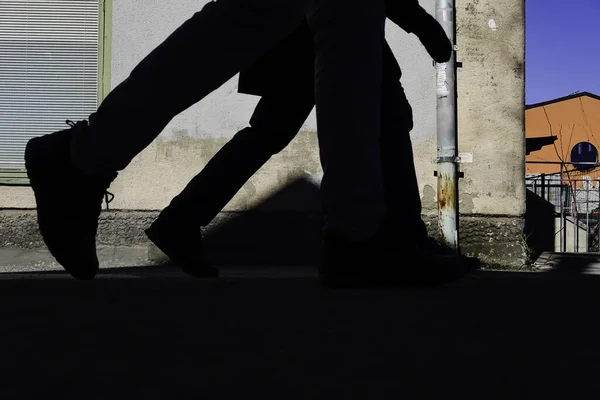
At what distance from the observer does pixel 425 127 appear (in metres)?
5.82

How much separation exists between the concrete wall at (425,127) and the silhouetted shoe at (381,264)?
3.66 meters

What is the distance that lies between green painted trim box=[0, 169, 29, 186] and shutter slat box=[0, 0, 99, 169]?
0.41 feet

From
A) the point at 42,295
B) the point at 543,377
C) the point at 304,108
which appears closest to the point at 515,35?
the point at 304,108

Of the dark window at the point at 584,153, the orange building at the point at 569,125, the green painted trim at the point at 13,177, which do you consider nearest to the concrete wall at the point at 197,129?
the green painted trim at the point at 13,177

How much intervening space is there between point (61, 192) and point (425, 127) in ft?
13.5

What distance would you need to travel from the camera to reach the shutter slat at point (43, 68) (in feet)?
19.6

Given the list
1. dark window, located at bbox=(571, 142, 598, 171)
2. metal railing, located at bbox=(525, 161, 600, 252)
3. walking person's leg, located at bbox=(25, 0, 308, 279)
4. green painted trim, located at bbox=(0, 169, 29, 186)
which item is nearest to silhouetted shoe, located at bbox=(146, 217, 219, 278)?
walking person's leg, located at bbox=(25, 0, 308, 279)

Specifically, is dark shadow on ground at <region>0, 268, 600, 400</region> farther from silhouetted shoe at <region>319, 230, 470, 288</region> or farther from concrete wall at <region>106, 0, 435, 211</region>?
concrete wall at <region>106, 0, 435, 211</region>

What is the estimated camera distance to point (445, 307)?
5.24 feet

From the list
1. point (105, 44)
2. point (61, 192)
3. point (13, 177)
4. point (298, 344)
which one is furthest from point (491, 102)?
point (298, 344)

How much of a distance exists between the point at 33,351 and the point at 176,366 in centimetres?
25

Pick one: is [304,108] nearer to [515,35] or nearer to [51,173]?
[51,173]

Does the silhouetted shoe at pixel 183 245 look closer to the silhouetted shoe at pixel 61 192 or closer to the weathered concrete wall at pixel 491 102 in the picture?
the silhouetted shoe at pixel 61 192

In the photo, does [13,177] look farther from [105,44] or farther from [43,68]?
[105,44]
